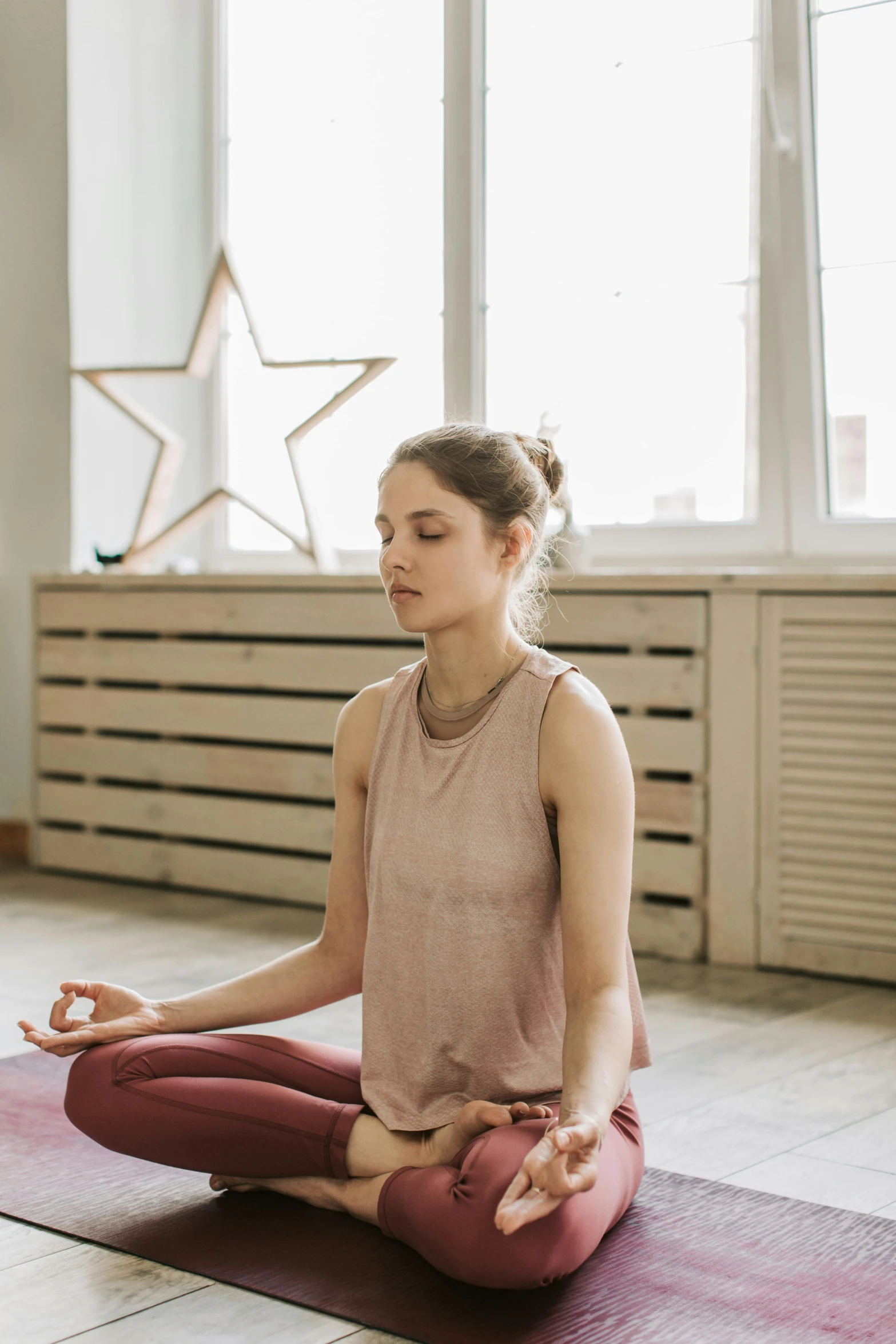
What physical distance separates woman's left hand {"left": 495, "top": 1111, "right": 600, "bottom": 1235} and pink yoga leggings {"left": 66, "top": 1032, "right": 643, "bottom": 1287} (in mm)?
138

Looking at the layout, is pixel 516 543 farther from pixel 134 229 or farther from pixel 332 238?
pixel 134 229

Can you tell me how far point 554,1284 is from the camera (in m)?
1.44

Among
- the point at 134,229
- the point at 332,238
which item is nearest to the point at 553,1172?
the point at 332,238

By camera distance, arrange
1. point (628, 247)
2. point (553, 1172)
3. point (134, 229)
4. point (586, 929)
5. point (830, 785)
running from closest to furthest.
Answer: point (553, 1172) → point (586, 929) → point (830, 785) → point (628, 247) → point (134, 229)

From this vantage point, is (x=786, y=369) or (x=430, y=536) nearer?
(x=430, y=536)

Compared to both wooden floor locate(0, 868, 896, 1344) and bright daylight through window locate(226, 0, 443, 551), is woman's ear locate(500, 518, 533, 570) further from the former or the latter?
bright daylight through window locate(226, 0, 443, 551)

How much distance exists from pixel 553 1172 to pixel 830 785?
5.42ft

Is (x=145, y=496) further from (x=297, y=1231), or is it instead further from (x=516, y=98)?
(x=297, y=1231)

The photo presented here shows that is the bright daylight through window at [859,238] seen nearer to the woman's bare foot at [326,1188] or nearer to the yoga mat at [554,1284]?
the yoga mat at [554,1284]

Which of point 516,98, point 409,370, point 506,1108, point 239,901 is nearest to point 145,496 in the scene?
point 409,370

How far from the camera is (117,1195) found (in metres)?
1.67

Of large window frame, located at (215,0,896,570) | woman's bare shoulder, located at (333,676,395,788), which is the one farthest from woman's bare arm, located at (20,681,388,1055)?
large window frame, located at (215,0,896,570)

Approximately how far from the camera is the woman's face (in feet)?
4.94

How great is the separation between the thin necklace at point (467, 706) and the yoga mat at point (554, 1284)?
1.76ft
